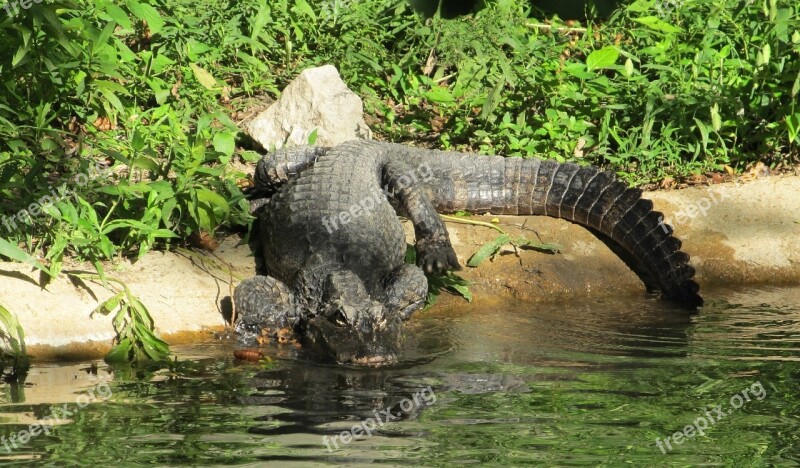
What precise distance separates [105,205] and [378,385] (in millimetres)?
2302

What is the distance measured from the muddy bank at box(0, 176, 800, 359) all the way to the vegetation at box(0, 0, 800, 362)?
30 cm

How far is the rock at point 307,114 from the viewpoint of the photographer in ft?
27.8

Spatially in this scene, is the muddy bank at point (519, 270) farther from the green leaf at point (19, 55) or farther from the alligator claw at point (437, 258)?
the green leaf at point (19, 55)

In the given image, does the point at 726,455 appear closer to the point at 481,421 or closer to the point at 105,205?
the point at 481,421

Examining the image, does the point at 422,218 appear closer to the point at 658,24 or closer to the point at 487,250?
the point at 487,250

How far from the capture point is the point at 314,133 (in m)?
8.34

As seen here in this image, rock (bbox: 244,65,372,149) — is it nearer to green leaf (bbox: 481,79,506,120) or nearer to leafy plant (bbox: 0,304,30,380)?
green leaf (bbox: 481,79,506,120)

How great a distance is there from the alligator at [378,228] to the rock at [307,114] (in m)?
0.46

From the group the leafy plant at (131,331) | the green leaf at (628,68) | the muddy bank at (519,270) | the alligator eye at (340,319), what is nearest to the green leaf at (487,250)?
the muddy bank at (519,270)

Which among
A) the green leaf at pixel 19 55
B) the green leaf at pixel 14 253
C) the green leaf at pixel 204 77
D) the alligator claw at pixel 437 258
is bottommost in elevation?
the alligator claw at pixel 437 258

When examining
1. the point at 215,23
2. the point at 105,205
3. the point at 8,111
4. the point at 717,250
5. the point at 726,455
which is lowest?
the point at 726,455

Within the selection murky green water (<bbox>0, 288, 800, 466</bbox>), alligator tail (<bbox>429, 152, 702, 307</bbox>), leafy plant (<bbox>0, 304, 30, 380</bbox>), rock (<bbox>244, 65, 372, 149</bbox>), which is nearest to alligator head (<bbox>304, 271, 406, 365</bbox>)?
murky green water (<bbox>0, 288, 800, 466</bbox>)

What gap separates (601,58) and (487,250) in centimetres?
A: 248

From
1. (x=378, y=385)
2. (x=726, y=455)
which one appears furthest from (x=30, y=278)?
(x=726, y=455)
